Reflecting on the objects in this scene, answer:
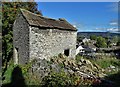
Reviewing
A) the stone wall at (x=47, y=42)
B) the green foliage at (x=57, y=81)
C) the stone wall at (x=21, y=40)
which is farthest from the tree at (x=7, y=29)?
the green foliage at (x=57, y=81)

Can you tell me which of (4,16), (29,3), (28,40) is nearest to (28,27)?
(28,40)

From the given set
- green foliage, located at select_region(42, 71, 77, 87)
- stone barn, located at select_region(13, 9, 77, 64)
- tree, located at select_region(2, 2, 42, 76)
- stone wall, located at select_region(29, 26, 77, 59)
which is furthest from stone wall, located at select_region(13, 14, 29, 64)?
green foliage, located at select_region(42, 71, 77, 87)

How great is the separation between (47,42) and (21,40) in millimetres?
2068

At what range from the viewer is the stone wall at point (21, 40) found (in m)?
16.3

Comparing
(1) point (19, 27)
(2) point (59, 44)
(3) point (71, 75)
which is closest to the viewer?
(3) point (71, 75)

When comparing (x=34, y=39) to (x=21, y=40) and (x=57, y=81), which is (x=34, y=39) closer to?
(x=21, y=40)

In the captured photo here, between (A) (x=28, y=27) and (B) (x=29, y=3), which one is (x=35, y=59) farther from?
(B) (x=29, y=3)

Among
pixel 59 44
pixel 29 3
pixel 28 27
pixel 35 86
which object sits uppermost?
pixel 29 3

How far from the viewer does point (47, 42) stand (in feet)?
57.3

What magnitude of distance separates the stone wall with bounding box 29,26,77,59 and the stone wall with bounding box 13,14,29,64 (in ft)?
1.57

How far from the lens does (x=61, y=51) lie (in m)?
19.8

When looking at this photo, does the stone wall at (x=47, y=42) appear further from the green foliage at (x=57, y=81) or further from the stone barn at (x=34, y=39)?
the green foliage at (x=57, y=81)

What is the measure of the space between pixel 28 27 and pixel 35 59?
2.44m

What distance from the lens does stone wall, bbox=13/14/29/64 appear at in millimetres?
16328
